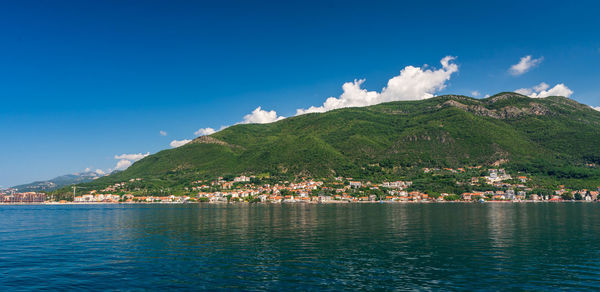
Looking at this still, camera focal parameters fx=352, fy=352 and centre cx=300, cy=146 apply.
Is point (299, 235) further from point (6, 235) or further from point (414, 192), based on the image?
point (414, 192)

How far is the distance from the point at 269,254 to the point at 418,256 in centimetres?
1352

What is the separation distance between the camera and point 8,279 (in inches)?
952

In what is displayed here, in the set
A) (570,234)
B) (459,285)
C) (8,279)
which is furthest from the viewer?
(570,234)

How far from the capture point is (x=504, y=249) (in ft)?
115

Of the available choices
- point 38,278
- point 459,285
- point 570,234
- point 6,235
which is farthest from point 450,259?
point 6,235

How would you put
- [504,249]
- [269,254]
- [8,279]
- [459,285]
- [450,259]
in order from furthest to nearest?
[504,249] → [269,254] → [450,259] → [8,279] → [459,285]

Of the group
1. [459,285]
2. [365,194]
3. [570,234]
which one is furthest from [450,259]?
[365,194]

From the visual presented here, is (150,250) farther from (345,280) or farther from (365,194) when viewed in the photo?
(365,194)

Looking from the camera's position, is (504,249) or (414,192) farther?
(414,192)

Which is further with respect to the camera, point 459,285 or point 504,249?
point 504,249

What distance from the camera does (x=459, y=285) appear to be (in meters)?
22.0

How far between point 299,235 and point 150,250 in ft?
61.5

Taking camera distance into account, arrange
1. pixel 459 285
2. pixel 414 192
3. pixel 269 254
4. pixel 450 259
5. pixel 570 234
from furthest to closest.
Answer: pixel 414 192 < pixel 570 234 < pixel 269 254 < pixel 450 259 < pixel 459 285

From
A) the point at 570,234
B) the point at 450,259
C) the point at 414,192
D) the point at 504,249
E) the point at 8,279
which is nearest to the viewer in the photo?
the point at 8,279
